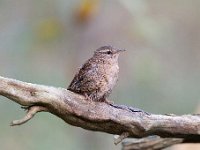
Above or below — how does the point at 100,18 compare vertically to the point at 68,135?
above

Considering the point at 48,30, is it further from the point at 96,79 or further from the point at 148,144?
the point at 96,79

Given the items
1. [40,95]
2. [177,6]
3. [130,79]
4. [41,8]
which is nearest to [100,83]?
[40,95]

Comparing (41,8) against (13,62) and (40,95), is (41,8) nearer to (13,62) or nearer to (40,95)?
(13,62)

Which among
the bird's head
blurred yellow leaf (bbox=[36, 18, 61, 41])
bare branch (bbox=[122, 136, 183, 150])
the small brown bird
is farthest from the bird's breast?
blurred yellow leaf (bbox=[36, 18, 61, 41])

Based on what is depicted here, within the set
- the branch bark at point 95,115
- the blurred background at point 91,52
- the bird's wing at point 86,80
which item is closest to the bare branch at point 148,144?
the branch bark at point 95,115

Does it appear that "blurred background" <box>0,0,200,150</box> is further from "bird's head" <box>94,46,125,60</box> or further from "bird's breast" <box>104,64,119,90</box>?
"bird's breast" <box>104,64,119,90</box>

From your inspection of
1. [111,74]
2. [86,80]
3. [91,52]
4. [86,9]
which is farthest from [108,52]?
[91,52]
